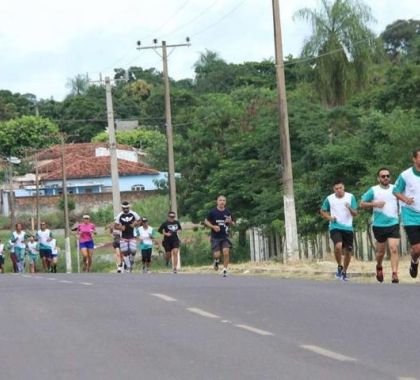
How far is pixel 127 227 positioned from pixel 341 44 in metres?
19.6

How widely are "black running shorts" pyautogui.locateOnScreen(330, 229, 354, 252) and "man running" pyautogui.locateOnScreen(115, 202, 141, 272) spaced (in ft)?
36.6

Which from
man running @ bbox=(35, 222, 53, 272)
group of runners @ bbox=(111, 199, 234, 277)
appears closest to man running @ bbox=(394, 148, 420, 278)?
group of runners @ bbox=(111, 199, 234, 277)

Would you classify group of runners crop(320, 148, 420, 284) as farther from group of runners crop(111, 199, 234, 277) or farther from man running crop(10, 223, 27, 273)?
man running crop(10, 223, 27, 273)

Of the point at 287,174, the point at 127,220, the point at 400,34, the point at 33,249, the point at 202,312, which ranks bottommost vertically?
the point at 202,312

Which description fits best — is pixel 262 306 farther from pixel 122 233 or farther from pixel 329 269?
pixel 122 233

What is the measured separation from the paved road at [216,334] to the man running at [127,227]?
13.1 meters

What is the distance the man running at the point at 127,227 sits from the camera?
31.6m

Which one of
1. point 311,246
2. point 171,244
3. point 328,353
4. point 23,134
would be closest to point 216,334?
point 328,353

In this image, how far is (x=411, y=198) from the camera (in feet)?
59.1

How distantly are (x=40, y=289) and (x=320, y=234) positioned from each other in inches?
910

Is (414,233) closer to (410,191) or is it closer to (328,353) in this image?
(410,191)

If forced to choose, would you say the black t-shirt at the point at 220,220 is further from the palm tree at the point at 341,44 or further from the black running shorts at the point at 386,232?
the palm tree at the point at 341,44

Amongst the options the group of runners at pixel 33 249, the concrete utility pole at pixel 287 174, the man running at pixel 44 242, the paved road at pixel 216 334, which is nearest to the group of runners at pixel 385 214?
the paved road at pixel 216 334

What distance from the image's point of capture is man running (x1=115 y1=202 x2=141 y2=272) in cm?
3159
